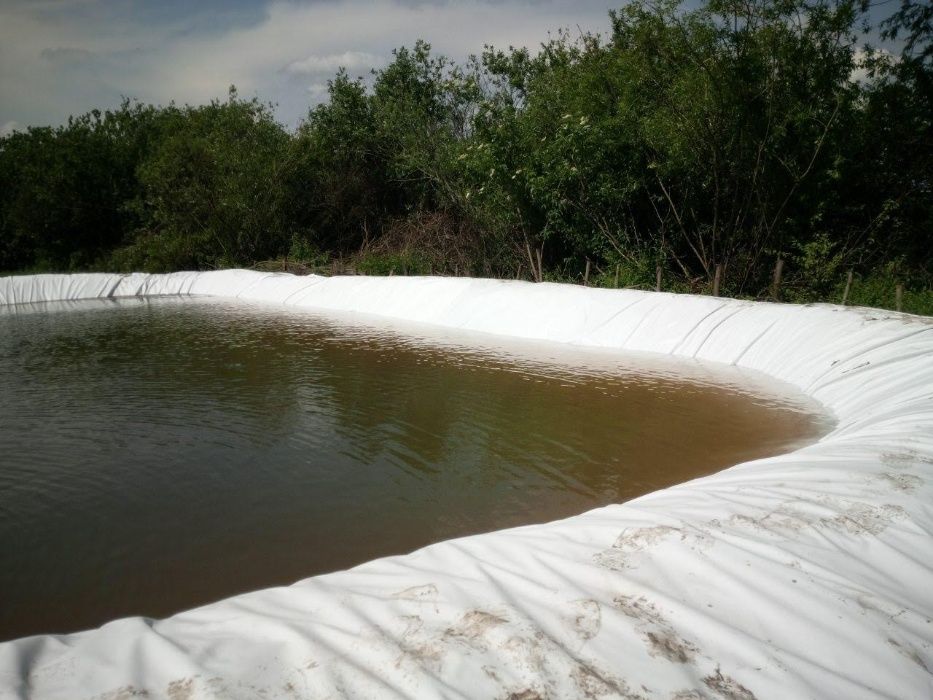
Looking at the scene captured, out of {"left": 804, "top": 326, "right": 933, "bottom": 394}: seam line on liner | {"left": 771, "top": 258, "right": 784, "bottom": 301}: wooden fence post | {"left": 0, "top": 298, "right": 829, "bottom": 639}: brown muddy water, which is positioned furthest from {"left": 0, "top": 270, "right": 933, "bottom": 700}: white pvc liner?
{"left": 771, "top": 258, "right": 784, "bottom": 301}: wooden fence post

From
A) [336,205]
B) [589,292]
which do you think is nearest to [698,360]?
[589,292]

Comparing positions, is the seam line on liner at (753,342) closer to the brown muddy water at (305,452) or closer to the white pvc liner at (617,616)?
the brown muddy water at (305,452)

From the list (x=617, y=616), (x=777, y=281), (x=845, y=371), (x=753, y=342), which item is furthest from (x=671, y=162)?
(x=617, y=616)

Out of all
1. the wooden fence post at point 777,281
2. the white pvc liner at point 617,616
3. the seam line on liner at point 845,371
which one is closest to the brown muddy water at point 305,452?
the seam line on liner at point 845,371

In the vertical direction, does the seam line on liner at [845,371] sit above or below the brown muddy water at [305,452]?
above

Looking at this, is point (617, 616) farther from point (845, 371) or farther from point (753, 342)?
point (753, 342)

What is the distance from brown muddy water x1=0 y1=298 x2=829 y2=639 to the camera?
9.57 ft

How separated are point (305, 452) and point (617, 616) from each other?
2939mm

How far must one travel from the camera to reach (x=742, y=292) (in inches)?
365

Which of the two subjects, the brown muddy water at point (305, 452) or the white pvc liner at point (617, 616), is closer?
the white pvc liner at point (617, 616)

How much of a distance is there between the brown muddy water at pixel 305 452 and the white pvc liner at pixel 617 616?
0.93 m

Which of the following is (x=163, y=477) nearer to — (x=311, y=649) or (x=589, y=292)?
(x=311, y=649)

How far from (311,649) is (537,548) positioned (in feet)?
2.77

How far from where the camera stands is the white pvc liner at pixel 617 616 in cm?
155
